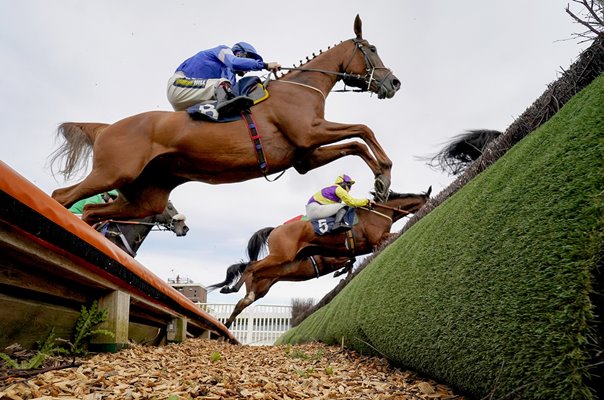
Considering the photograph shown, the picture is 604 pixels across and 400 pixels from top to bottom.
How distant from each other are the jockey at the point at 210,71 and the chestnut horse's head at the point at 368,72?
853mm

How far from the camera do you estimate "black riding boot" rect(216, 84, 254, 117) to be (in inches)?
157

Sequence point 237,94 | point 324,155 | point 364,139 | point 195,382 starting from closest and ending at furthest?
point 195,382, point 237,94, point 364,139, point 324,155

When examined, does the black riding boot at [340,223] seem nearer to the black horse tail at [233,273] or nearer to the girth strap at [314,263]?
the girth strap at [314,263]

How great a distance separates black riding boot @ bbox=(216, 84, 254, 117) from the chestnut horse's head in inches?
48.5

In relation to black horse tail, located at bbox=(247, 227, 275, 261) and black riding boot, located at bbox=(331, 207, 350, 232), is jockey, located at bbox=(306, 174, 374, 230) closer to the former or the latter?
black riding boot, located at bbox=(331, 207, 350, 232)

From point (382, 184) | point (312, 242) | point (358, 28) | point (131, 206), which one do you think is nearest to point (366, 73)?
point (358, 28)

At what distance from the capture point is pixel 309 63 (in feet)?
15.4

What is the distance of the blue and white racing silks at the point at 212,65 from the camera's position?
426 cm

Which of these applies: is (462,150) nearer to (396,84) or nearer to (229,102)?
(396,84)

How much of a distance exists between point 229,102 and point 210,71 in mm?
591

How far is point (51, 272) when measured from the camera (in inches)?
74.9

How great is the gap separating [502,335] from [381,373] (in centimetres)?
126

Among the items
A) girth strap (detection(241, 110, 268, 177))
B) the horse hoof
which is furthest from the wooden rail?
the horse hoof

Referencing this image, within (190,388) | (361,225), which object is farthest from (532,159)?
(361,225)
